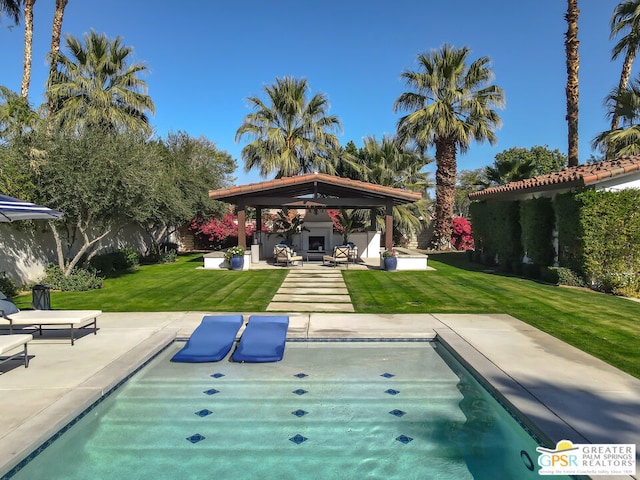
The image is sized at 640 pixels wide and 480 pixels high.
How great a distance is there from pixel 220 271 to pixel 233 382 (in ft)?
36.3

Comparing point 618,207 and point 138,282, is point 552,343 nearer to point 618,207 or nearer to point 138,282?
point 618,207

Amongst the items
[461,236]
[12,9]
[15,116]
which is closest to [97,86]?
[12,9]

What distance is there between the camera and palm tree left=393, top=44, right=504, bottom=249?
22797 mm

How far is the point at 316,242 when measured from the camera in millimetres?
21812

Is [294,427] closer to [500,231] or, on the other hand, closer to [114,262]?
[114,262]

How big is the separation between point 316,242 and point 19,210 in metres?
15.5

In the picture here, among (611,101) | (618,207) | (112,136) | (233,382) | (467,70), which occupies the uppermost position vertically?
(467,70)

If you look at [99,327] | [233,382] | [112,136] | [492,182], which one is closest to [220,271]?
[112,136]

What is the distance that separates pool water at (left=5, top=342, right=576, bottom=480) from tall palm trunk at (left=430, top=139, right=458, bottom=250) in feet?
63.8

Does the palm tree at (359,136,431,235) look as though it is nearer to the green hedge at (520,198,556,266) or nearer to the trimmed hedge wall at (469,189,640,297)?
the green hedge at (520,198,556,266)

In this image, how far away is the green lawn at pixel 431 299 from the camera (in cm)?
794

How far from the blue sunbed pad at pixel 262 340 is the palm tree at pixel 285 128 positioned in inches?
645

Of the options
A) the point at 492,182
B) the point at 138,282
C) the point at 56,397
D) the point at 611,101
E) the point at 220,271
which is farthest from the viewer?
the point at 492,182

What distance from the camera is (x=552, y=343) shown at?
283 inches
